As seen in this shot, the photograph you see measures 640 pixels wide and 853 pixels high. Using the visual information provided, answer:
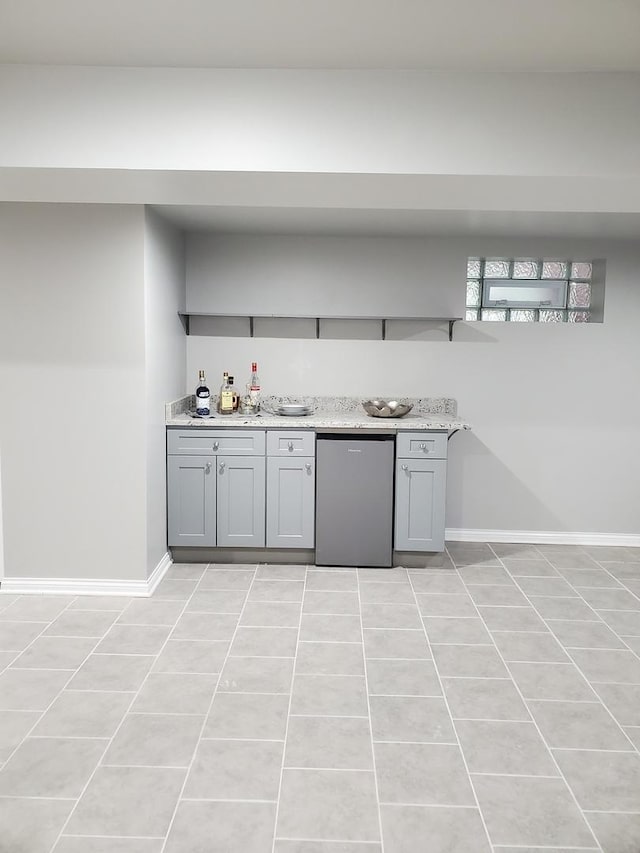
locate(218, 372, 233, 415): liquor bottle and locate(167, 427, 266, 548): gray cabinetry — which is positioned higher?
locate(218, 372, 233, 415): liquor bottle

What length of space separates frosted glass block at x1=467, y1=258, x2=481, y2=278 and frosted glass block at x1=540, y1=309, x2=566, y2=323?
1.81 ft

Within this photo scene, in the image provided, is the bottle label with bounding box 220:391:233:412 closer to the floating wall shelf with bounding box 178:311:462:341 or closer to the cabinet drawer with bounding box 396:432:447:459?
the floating wall shelf with bounding box 178:311:462:341

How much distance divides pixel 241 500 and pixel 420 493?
115cm

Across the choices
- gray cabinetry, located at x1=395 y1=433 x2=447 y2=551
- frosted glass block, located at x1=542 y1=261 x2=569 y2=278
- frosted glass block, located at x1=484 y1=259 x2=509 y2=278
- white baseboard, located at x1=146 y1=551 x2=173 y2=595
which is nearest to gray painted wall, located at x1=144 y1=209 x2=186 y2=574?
white baseboard, located at x1=146 y1=551 x2=173 y2=595

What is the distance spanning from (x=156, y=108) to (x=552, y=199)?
144cm

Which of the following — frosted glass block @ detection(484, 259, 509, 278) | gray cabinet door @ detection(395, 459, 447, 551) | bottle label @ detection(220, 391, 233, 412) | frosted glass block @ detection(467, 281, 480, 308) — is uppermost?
frosted glass block @ detection(484, 259, 509, 278)

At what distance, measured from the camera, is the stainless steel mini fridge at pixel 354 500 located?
15.2 ft

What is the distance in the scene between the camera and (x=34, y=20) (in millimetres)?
2111

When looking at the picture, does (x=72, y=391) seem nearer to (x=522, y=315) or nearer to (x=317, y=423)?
(x=317, y=423)

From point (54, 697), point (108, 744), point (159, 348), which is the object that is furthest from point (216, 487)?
point (108, 744)

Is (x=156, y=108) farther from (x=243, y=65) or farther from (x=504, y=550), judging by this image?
(x=504, y=550)

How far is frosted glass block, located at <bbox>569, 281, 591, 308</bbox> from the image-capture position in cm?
531

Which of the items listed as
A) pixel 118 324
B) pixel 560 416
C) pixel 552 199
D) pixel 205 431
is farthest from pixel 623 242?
pixel 118 324

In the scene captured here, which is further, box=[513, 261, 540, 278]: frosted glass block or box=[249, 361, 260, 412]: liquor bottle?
box=[513, 261, 540, 278]: frosted glass block
